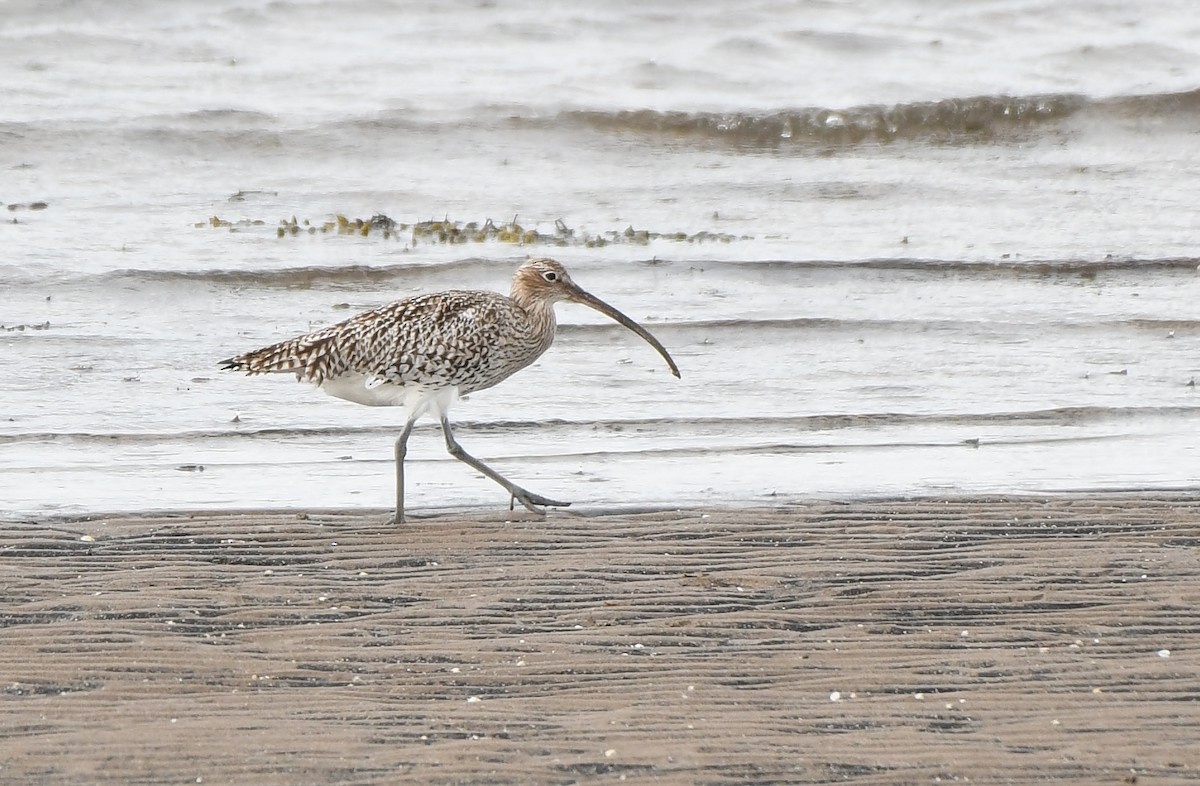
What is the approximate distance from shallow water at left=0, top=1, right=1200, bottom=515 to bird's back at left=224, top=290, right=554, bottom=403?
1.67ft

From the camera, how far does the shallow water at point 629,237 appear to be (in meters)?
9.11

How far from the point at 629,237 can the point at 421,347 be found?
7.88m

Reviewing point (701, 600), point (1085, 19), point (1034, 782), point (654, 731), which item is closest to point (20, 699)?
point (654, 731)

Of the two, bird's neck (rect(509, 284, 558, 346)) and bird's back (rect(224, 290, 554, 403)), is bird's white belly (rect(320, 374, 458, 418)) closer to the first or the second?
bird's back (rect(224, 290, 554, 403))

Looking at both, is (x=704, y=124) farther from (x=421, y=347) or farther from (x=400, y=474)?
(x=400, y=474)

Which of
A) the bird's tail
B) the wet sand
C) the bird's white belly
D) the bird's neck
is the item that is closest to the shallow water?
the bird's white belly

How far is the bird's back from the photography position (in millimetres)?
8281

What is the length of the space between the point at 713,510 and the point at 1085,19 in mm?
20638

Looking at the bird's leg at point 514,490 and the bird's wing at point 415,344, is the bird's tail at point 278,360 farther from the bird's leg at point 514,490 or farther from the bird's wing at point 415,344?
the bird's leg at point 514,490

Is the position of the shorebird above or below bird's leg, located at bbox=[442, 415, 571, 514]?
above

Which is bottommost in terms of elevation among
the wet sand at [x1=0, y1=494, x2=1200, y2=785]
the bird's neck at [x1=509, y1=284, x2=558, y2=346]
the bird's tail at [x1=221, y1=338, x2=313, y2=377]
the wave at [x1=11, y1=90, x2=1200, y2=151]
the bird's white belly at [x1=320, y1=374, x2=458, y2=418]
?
the wet sand at [x1=0, y1=494, x2=1200, y2=785]

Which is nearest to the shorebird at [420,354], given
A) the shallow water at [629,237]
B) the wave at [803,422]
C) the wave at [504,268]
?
the shallow water at [629,237]

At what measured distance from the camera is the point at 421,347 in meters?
8.26

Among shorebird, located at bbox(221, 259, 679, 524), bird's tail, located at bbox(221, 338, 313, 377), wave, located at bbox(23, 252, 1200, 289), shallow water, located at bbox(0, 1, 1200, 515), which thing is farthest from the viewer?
wave, located at bbox(23, 252, 1200, 289)
